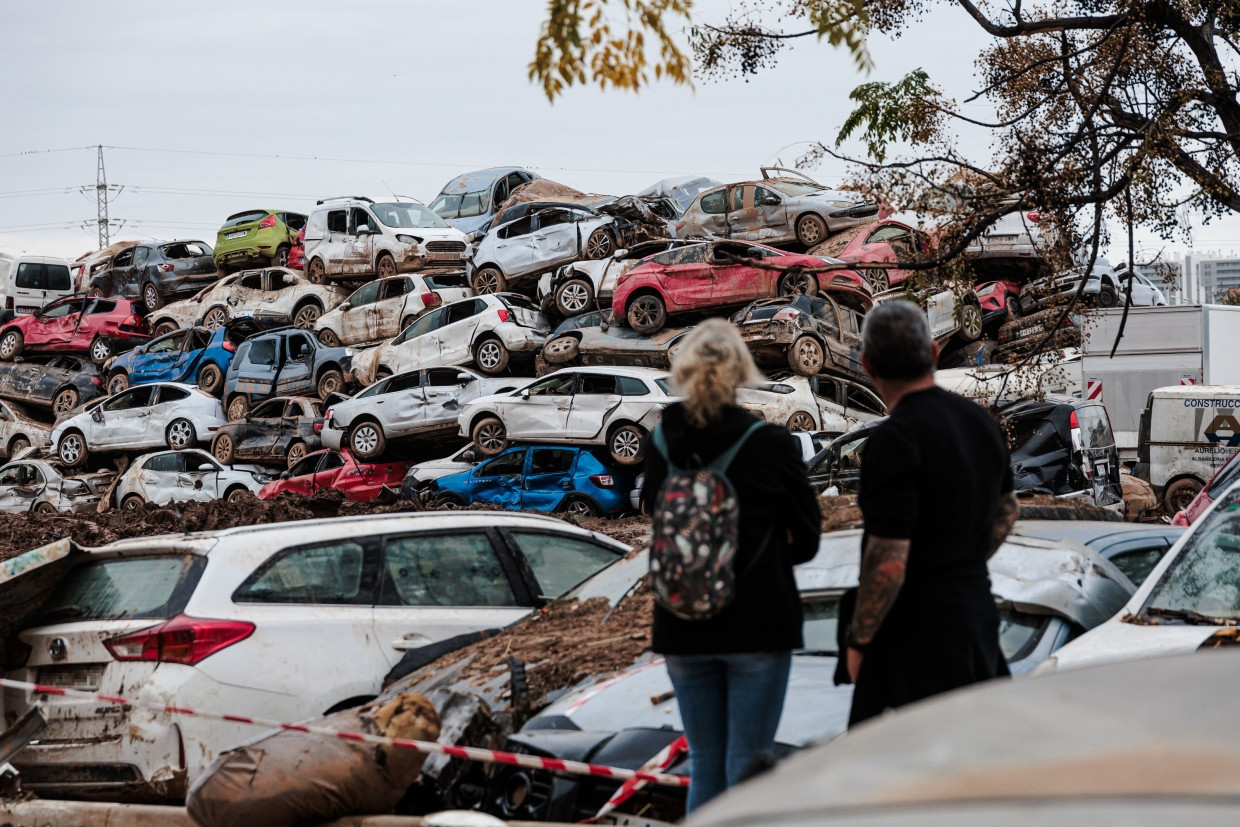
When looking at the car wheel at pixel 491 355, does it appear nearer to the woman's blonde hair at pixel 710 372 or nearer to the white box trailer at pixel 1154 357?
the white box trailer at pixel 1154 357

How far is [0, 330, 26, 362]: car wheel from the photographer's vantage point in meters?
37.2

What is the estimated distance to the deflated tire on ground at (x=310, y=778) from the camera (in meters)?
5.15

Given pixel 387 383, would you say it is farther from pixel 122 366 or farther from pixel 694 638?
pixel 694 638

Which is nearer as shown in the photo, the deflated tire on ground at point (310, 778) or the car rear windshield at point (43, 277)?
the deflated tire on ground at point (310, 778)

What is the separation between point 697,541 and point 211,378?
29.6 metres

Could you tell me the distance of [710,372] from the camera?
12.9 feet

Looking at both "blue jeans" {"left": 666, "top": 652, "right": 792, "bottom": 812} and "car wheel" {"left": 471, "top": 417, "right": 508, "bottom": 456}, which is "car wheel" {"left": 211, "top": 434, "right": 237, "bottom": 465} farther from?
"blue jeans" {"left": 666, "top": 652, "right": 792, "bottom": 812}

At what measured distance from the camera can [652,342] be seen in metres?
24.4

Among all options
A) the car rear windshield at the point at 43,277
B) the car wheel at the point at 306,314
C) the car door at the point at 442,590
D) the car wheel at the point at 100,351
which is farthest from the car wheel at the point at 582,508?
the car rear windshield at the point at 43,277

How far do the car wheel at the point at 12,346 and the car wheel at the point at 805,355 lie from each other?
2497 centimetres

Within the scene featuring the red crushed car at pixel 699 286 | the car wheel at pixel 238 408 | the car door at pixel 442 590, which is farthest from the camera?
the car wheel at pixel 238 408

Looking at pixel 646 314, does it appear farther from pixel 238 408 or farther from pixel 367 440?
pixel 238 408

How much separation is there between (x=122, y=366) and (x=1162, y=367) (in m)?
24.7

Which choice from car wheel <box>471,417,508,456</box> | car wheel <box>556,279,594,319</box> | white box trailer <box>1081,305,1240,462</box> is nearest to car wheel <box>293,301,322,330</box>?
car wheel <box>556,279,594,319</box>
